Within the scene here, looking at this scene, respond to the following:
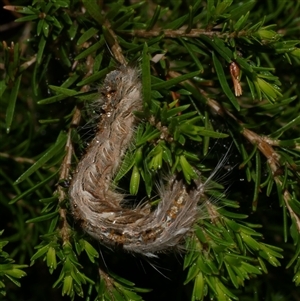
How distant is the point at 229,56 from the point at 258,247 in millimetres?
325

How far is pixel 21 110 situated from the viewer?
1605mm

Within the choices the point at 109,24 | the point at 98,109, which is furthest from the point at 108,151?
the point at 109,24

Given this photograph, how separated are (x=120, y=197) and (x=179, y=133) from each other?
22cm

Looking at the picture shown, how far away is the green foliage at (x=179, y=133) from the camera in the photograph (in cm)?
108

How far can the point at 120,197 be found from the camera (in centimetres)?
115

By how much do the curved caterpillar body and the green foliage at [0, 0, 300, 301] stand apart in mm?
26

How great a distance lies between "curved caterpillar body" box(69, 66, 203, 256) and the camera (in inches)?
43.8

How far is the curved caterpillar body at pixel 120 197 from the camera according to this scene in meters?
1.11

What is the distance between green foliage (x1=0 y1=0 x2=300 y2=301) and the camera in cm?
108

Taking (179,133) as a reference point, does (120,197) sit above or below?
below

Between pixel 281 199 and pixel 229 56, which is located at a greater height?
pixel 229 56

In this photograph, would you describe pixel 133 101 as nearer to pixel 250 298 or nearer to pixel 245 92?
pixel 245 92

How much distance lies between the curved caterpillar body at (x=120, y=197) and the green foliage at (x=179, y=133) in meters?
0.03

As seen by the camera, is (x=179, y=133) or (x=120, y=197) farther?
(x=120, y=197)
